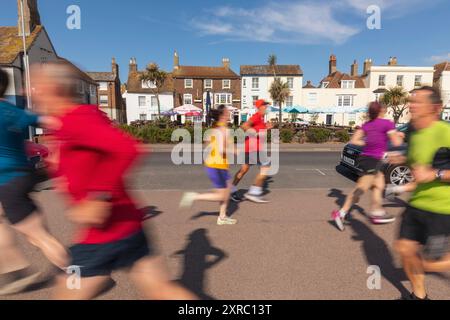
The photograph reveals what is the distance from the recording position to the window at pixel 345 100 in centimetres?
4381

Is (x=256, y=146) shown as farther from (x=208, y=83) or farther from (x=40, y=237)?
(x=208, y=83)

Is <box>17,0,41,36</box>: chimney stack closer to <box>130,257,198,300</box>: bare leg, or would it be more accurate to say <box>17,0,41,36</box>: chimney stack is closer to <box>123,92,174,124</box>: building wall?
<box>123,92,174,124</box>: building wall

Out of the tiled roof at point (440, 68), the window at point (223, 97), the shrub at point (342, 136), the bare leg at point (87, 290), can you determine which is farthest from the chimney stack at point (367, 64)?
the bare leg at point (87, 290)

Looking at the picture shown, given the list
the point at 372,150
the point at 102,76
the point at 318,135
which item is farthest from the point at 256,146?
the point at 102,76

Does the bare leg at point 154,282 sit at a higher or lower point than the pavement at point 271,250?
higher

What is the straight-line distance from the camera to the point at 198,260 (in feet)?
10.8

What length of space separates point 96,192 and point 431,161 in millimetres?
2280

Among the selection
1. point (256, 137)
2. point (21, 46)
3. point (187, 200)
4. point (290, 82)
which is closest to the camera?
point (187, 200)

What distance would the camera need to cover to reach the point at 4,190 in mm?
2439

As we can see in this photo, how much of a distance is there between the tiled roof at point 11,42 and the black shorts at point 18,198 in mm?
22136

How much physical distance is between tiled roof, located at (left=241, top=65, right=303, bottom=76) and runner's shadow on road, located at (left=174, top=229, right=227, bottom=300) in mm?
41621

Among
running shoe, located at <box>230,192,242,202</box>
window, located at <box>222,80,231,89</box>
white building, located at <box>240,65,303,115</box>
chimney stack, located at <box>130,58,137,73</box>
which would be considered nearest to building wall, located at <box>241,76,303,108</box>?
white building, located at <box>240,65,303,115</box>

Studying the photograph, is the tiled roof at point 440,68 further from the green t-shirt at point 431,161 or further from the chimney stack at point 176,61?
the green t-shirt at point 431,161
